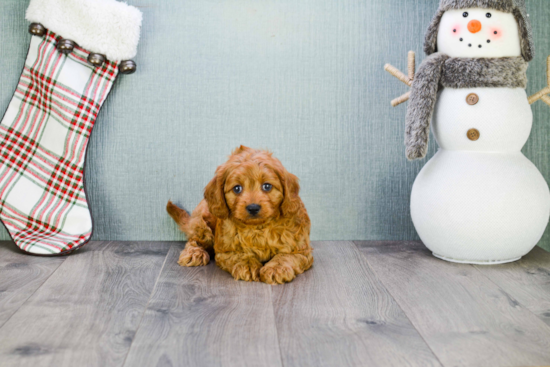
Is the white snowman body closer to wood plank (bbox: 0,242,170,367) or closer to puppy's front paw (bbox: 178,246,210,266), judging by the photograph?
puppy's front paw (bbox: 178,246,210,266)

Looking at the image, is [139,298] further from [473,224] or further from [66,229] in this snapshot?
[473,224]

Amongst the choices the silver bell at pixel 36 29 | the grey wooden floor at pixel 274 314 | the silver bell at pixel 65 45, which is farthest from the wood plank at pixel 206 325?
the silver bell at pixel 36 29

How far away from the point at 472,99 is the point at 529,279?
22.9 inches

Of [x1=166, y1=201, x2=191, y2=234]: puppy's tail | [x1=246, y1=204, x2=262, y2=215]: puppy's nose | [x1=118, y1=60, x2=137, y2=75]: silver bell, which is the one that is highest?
[x1=118, y1=60, x2=137, y2=75]: silver bell

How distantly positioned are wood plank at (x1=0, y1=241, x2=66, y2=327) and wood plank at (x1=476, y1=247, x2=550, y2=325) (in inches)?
52.1

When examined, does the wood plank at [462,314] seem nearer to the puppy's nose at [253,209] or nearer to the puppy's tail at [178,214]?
the puppy's nose at [253,209]

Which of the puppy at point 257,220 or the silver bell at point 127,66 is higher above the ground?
the silver bell at point 127,66

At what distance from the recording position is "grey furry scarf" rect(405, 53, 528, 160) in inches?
62.7

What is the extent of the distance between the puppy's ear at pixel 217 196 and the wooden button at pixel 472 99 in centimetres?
82

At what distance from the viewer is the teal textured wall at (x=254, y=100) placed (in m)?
1.90

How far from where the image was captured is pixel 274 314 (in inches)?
49.6

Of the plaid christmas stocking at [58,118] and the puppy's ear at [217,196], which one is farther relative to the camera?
the plaid christmas stocking at [58,118]

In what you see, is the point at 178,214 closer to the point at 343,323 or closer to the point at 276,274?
the point at 276,274

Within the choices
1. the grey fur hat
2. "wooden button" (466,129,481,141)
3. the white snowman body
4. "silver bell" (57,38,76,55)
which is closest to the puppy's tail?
"silver bell" (57,38,76,55)
